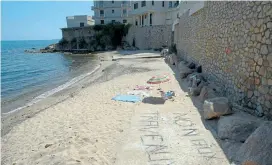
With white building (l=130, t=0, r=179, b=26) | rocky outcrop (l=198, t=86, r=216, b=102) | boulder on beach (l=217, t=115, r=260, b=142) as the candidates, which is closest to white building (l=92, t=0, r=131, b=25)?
white building (l=130, t=0, r=179, b=26)

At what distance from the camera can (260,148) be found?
4.10 metres

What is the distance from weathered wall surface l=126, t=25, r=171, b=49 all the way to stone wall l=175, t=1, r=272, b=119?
27.8 metres

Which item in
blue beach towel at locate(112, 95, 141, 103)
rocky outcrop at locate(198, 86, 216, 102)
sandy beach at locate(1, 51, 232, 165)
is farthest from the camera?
blue beach towel at locate(112, 95, 141, 103)

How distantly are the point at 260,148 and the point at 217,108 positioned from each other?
2.74 metres

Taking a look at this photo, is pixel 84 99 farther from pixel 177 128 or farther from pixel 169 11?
pixel 169 11

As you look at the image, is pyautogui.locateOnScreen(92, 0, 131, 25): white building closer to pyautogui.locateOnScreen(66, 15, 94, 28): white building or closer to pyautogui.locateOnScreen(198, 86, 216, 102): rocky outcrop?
pyautogui.locateOnScreen(66, 15, 94, 28): white building

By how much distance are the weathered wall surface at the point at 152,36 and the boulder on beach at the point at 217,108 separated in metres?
32.3

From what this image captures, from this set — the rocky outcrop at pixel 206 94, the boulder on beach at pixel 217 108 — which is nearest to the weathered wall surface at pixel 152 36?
the rocky outcrop at pixel 206 94

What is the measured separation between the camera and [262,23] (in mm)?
5805

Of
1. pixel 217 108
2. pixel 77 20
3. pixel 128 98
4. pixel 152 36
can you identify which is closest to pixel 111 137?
pixel 217 108

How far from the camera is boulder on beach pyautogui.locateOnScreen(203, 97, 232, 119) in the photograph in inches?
265

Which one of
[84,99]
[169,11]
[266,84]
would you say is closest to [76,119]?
[84,99]

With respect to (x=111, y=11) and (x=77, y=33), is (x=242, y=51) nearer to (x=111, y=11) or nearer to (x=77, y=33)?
(x=77, y=33)

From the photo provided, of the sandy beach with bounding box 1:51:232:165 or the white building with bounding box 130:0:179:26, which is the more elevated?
the white building with bounding box 130:0:179:26
